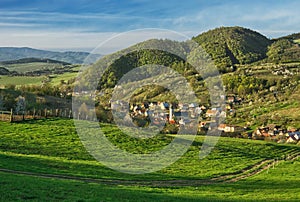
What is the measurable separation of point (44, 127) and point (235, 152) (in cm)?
2252

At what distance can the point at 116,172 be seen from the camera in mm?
28016

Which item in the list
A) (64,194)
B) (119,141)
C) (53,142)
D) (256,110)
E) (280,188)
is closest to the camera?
(64,194)

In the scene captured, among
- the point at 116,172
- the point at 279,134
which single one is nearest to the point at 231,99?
the point at 279,134

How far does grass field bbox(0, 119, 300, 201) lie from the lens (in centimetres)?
1939

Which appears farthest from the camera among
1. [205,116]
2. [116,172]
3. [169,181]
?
[205,116]

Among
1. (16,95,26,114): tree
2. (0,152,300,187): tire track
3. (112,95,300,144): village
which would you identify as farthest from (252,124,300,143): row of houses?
(16,95,26,114): tree

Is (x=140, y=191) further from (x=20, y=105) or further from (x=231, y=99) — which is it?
(x=231, y=99)

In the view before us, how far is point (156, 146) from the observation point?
4056 centimetres

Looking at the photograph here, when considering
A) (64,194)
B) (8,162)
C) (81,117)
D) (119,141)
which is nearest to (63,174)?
(8,162)

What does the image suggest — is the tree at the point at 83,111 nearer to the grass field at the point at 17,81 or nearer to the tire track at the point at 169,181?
the tire track at the point at 169,181

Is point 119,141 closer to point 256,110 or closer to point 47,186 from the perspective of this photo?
point 47,186

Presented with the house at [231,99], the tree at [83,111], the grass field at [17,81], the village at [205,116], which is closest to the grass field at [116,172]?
the tree at [83,111]

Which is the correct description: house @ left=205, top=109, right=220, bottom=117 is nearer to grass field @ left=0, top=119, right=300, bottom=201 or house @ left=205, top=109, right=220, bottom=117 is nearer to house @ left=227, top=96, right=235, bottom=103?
house @ left=227, top=96, right=235, bottom=103

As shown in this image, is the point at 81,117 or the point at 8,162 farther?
the point at 81,117
